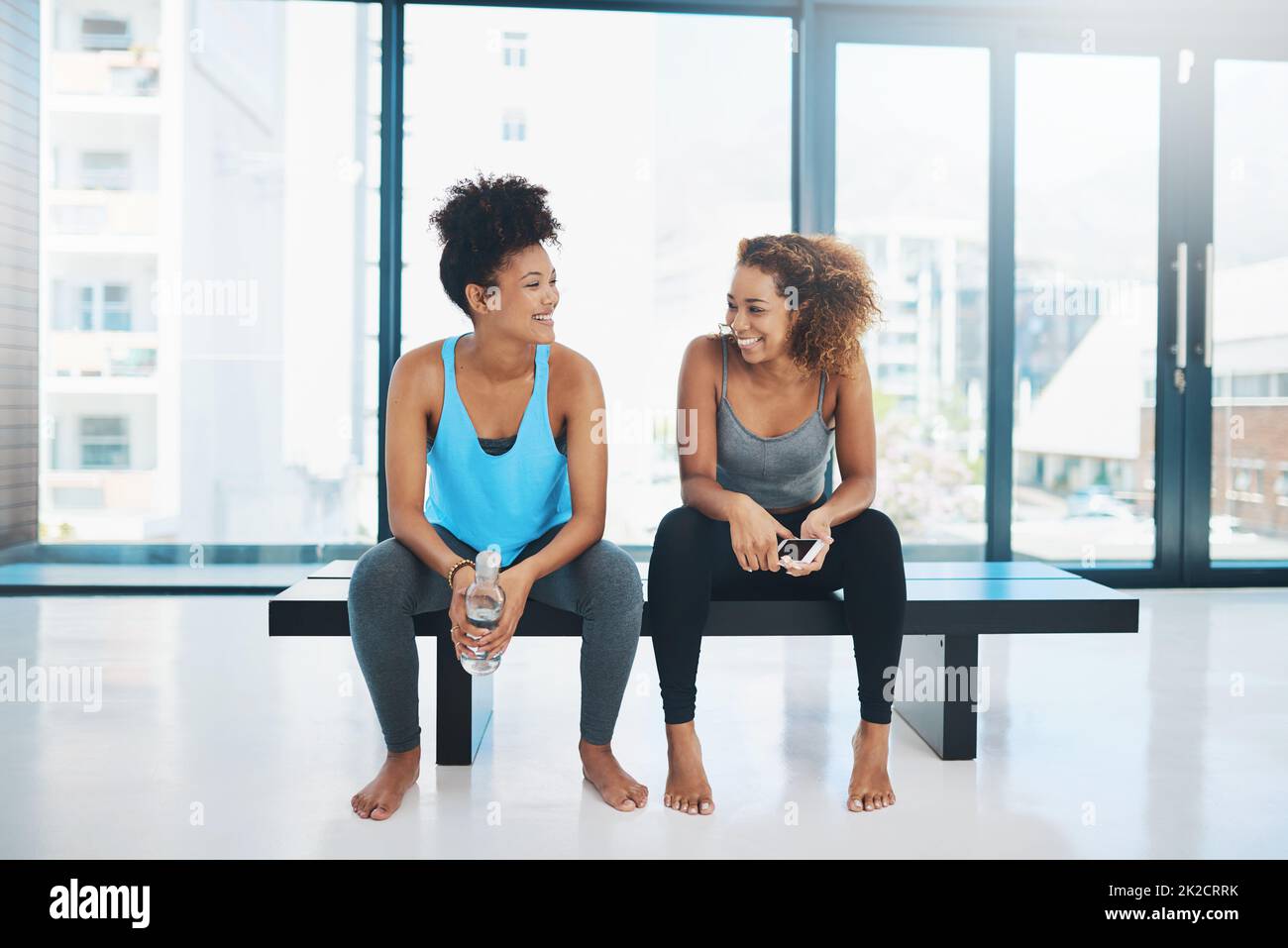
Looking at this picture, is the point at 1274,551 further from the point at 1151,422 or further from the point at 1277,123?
the point at 1277,123

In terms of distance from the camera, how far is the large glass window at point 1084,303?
4105 mm

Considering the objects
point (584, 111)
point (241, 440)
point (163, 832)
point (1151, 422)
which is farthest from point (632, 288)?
point (163, 832)

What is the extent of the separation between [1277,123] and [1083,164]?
811 millimetres

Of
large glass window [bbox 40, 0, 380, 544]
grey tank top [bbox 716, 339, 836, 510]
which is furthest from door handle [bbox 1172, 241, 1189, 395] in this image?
large glass window [bbox 40, 0, 380, 544]

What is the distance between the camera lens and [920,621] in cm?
190

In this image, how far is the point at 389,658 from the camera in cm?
174

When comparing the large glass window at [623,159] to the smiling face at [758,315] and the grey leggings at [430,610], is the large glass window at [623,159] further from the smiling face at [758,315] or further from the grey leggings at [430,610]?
the grey leggings at [430,610]

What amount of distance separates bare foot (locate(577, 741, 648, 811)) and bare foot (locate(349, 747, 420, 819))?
0.95ft

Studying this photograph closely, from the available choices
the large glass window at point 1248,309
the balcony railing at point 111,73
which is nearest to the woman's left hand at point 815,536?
the large glass window at point 1248,309

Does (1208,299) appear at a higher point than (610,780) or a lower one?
higher

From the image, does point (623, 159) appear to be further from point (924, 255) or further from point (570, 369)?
point (570, 369)

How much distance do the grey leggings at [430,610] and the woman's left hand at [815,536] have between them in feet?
0.88

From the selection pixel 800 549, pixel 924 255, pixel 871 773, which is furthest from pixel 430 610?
pixel 924 255

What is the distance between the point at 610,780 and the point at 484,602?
1.22ft
